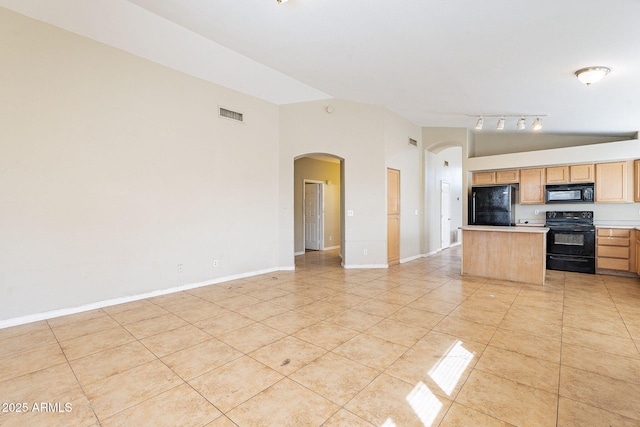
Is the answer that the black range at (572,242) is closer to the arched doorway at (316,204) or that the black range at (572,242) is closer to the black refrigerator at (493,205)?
the black refrigerator at (493,205)

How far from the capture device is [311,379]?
2.06m

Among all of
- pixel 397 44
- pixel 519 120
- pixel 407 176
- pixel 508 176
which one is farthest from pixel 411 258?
pixel 397 44

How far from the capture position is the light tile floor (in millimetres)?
1729

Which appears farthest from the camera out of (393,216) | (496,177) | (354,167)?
(496,177)

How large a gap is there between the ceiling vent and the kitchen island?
14.1 feet

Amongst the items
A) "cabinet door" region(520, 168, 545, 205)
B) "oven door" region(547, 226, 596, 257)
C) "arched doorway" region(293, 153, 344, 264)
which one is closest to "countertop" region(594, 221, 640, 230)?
"oven door" region(547, 226, 596, 257)

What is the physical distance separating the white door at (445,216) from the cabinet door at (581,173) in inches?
122

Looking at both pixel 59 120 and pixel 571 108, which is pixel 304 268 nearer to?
pixel 59 120

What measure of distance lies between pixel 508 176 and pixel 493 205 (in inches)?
30.9

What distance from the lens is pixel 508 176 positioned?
6.36m

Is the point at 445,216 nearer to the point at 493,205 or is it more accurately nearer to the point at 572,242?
the point at 493,205

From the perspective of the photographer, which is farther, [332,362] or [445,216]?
[445,216]

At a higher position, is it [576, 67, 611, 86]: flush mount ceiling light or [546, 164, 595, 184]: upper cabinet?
[576, 67, 611, 86]: flush mount ceiling light

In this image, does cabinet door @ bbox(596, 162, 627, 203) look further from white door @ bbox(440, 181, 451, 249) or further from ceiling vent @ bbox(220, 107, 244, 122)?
ceiling vent @ bbox(220, 107, 244, 122)
